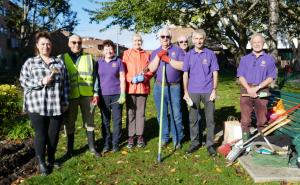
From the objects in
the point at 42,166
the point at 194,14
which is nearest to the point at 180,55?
the point at 42,166

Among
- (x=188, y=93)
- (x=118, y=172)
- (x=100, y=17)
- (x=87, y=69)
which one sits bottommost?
(x=118, y=172)

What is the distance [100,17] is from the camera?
77.7ft

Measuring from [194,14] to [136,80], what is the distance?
14747 millimetres

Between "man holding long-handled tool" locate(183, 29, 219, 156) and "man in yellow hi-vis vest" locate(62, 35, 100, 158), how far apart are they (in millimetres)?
1682

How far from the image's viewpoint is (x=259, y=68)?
23.6 feet

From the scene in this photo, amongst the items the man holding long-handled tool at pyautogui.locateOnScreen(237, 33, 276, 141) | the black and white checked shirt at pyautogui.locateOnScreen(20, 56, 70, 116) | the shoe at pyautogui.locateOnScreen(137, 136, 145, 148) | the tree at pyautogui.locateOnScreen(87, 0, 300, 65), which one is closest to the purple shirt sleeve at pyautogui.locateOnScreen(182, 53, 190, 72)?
the man holding long-handled tool at pyautogui.locateOnScreen(237, 33, 276, 141)

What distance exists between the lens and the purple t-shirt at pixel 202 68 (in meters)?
7.33

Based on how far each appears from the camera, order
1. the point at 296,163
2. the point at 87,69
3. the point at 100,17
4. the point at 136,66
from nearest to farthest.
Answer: the point at 296,163 < the point at 87,69 < the point at 136,66 < the point at 100,17

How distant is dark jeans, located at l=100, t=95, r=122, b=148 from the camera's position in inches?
303

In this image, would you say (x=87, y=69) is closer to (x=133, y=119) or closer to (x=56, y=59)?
(x=56, y=59)

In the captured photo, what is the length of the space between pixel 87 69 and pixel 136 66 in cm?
97

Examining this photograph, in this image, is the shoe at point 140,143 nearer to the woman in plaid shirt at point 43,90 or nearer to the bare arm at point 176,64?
the bare arm at point 176,64

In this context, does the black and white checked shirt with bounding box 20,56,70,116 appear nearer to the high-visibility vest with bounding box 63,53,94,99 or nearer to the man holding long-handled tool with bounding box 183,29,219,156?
the high-visibility vest with bounding box 63,53,94,99

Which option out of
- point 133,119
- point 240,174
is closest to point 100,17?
point 133,119
